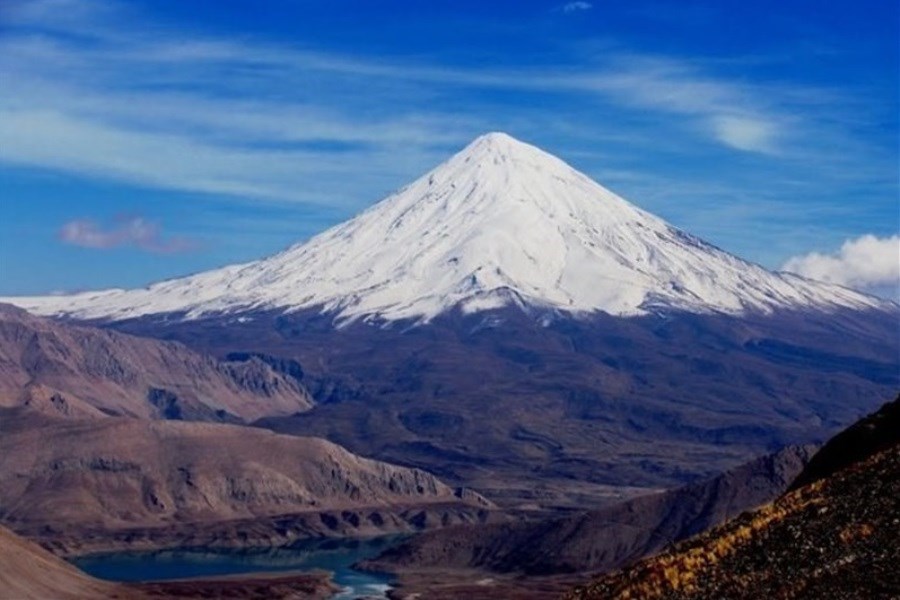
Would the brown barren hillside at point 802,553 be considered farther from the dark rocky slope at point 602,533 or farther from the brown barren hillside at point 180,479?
the brown barren hillside at point 180,479

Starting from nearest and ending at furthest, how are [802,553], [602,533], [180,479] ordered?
1. [802,553]
2. [602,533]
3. [180,479]

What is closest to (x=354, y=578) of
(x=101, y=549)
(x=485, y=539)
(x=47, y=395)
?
(x=485, y=539)

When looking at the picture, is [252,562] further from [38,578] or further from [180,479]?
[38,578]

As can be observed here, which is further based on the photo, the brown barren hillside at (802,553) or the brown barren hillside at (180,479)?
the brown barren hillside at (180,479)

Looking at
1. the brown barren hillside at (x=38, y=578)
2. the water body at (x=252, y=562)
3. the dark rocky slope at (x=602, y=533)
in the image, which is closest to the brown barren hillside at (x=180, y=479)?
the water body at (x=252, y=562)

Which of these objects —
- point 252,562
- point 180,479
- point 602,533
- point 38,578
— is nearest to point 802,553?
point 38,578

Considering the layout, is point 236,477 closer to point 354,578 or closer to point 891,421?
point 354,578
